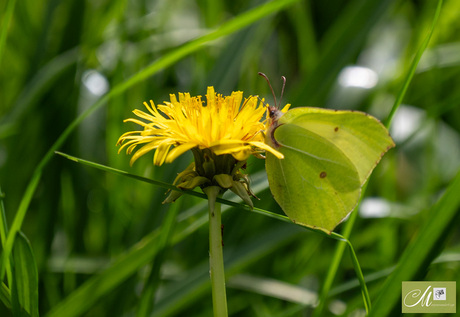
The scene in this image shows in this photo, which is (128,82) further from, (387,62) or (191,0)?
(191,0)

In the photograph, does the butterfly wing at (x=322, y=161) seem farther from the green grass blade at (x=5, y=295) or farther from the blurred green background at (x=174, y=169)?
the green grass blade at (x=5, y=295)

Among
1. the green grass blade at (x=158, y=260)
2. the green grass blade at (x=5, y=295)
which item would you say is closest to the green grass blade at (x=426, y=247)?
the green grass blade at (x=158, y=260)

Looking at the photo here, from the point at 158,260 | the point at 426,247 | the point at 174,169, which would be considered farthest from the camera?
the point at 174,169

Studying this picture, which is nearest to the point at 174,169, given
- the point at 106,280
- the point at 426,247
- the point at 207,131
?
the point at 106,280

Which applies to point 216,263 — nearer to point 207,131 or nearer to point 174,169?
point 207,131

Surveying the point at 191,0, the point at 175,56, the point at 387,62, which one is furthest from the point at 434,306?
the point at 191,0
